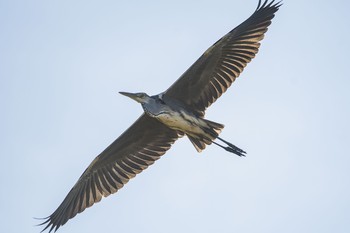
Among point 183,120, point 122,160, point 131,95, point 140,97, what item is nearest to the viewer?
point 183,120

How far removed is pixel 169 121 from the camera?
63.9 feet

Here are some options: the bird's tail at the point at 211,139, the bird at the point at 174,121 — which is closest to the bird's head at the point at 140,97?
the bird at the point at 174,121

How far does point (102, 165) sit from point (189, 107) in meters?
2.21

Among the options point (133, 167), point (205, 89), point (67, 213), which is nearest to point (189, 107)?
point (205, 89)

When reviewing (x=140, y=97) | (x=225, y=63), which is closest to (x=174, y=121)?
(x=140, y=97)

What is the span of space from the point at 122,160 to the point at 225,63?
2.91 metres

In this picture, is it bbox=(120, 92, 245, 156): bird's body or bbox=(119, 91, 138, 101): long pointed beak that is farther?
bbox=(119, 91, 138, 101): long pointed beak

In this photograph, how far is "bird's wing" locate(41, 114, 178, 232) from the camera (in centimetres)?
2005

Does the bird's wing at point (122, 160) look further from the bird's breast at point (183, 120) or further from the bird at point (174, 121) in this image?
the bird's breast at point (183, 120)

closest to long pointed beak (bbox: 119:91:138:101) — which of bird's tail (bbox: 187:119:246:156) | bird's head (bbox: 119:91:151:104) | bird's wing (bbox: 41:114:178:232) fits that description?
bird's head (bbox: 119:91:151:104)

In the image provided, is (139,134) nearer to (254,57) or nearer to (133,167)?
(133,167)

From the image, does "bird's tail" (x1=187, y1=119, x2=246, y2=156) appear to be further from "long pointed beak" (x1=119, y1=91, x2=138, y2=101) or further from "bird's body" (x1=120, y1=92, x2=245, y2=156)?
"long pointed beak" (x1=119, y1=91, x2=138, y2=101)

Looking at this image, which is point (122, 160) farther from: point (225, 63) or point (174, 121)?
point (225, 63)

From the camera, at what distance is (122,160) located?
2034cm
